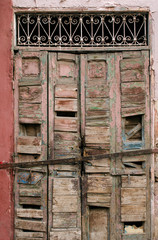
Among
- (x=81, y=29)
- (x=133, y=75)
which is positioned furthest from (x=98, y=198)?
(x=81, y=29)

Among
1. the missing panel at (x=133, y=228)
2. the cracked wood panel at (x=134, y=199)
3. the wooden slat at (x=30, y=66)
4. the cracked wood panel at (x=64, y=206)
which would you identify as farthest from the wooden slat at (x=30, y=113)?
the missing panel at (x=133, y=228)

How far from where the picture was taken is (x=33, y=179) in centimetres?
318

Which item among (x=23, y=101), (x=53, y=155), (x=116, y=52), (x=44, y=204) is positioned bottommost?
(x=44, y=204)

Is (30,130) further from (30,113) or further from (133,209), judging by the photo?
(133,209)

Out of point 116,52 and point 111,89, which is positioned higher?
point 116,52

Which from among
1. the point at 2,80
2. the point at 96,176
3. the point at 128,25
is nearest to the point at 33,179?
the point at 96,176

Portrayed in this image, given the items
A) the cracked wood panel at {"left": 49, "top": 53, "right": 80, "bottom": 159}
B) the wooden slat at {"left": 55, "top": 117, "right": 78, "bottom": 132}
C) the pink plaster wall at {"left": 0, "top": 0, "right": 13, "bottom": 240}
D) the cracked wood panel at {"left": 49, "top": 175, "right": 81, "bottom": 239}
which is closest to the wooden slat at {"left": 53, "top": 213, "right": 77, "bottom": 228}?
the cracked wood panel at {"left": 49, "top": 175, "right": 81, "bottom": 239}

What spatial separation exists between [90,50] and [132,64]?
21.5 inches

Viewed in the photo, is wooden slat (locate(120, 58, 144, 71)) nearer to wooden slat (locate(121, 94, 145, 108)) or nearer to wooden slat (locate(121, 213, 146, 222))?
wooden slat (locate(121, 94, 145, 108))

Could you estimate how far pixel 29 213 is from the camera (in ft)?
10.4

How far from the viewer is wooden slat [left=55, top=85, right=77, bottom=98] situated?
3176mm

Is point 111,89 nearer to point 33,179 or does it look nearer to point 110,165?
point 110,165

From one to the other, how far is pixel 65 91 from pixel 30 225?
1713mm

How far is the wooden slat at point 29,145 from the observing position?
316 cm
